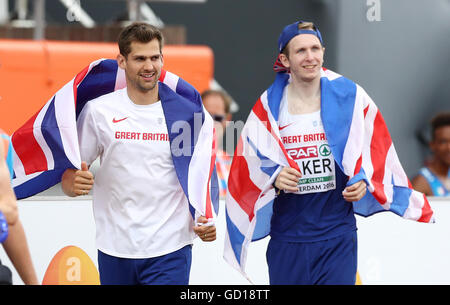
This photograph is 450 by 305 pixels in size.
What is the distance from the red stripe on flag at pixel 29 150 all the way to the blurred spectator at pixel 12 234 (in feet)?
3.32

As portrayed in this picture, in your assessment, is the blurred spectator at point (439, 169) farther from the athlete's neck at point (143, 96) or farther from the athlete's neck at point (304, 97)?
the athlete's neck at point (143, 96)

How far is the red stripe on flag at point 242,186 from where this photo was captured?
163 inches

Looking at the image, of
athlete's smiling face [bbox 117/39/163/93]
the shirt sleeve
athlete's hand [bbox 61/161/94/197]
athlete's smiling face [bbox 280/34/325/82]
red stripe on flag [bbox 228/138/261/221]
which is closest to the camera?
athlete's hand [bbox 61/161/94/197]

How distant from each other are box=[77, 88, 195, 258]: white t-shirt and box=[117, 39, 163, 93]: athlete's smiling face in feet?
0.41

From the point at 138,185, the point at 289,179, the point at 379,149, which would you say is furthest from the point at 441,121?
the point at 138,185

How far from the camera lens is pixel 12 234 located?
2898 millimetres

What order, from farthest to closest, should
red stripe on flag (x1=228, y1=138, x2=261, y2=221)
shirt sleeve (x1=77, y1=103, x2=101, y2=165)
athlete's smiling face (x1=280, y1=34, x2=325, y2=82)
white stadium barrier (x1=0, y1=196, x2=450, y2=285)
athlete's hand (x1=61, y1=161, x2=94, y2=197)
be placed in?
white stadium barrier (x1=0, y1=196, x2=450, y2=285) < red stripe on flag (x1=228, y1=138, x2=261, y2=221) < athlete's smiling face (x1=280, y1=34, x2=325, y2=82) < shirt sleeve (x1=77, y1=103, x2=101, y2=165) < athlete's hand (x1=61, y1=161, x2=94, y2=197)

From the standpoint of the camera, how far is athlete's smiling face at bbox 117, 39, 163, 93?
12.3 ft

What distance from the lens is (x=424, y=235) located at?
5.22 meters

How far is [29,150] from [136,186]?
0.62 metres

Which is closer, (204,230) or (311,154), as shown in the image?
(204,230)

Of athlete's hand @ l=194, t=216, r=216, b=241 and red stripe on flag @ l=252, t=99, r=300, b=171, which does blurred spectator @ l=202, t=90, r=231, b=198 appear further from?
athlete's hand @ l=194, t=216, r=216, b=241

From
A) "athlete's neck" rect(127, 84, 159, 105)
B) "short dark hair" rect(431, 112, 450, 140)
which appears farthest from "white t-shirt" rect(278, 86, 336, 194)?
"short dark hair" rect(431, 112, 450, 140)

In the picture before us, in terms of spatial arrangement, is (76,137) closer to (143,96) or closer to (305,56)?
(143,96)
